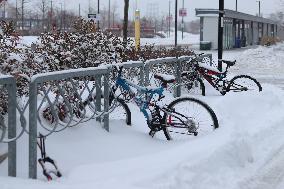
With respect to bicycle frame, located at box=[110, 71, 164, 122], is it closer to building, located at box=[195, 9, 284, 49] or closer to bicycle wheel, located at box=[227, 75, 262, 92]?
bicycle wheel, located at box=[227, 75, 262, 92]

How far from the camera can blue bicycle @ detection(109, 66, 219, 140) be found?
22.0 ft

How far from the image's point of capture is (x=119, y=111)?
7191 millimetres

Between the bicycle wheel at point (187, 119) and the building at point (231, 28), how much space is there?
3177 cm

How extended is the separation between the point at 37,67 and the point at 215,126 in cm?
235

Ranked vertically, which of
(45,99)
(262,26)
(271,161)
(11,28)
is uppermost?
(262,26)

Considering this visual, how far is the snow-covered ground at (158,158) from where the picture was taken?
4.97 m

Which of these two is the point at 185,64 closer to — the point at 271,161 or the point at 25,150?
the point at 271,161

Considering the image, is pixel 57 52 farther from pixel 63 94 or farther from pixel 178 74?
pixel 178 74

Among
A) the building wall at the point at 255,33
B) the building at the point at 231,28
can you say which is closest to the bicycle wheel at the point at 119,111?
the building at the point at 231,28

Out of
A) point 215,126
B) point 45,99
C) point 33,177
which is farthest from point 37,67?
point 215,126

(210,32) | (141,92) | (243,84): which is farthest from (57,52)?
(210,32)

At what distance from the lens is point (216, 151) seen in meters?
5.87

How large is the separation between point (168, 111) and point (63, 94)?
1.62 m

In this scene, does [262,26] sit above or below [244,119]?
above
